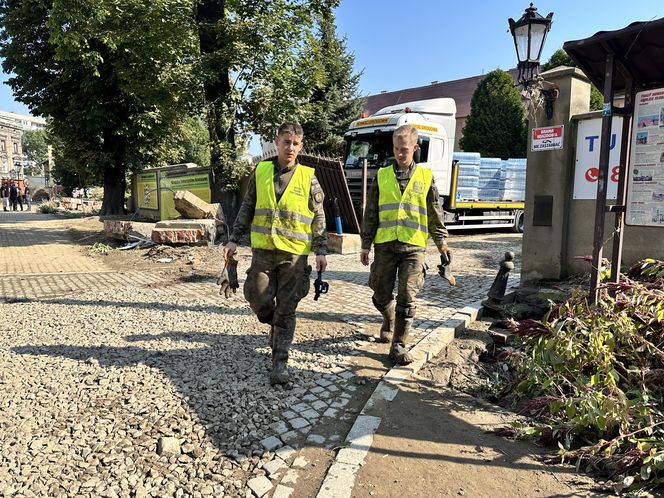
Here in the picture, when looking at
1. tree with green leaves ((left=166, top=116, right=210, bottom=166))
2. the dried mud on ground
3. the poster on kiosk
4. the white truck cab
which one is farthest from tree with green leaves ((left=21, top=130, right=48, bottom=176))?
the poster on kiosk

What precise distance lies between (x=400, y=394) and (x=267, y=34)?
32.7 feet

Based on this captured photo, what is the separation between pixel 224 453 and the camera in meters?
2.79

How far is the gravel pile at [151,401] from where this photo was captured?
8.39ft

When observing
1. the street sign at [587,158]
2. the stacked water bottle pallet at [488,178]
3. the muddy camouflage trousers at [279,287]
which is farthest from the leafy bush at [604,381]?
the stacked water bottle pallet at [488,178]

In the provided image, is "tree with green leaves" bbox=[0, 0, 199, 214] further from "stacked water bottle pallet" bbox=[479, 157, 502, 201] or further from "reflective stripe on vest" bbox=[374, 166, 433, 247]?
"stacked water bottle pallet" bbox=[479, 157, 502, 201]

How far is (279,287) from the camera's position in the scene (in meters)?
3.77

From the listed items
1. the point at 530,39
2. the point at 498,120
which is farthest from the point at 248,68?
the point at 498,120

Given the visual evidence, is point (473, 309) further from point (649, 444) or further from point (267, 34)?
point (267, 34)

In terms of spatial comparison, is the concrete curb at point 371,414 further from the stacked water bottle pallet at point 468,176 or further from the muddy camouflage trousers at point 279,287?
the stacked water bottle pallet at point 468,176

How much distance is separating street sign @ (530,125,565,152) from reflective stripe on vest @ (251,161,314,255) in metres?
3.87

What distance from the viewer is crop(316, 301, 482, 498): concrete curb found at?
8.29ft

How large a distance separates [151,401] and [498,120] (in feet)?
86.7

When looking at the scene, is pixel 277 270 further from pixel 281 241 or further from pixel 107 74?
pixel 107 74

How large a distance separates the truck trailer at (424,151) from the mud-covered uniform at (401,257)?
6.77m
